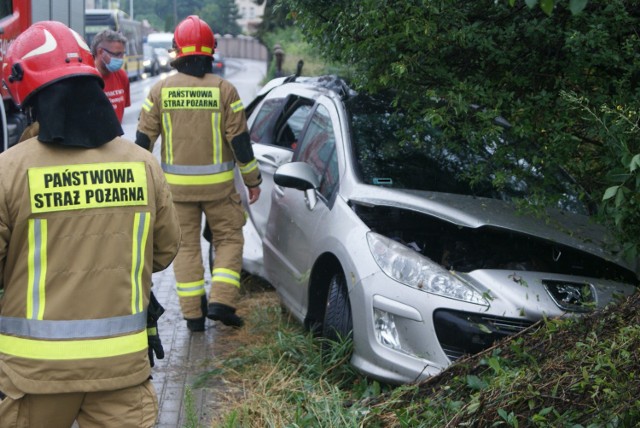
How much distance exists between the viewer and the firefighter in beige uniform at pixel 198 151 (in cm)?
622

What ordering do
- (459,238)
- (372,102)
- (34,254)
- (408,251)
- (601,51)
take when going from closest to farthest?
1. (34,254)
2. (601,51)
3. (408,251)
4. (459,238)
5. (372,102)

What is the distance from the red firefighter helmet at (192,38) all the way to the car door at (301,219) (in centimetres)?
86

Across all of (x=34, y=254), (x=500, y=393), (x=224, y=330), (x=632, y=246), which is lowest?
(x=224, y=330)

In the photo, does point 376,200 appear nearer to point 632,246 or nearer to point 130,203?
point 632,246

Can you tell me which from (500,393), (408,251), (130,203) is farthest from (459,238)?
(130,203)

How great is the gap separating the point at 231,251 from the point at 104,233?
3.49 meters

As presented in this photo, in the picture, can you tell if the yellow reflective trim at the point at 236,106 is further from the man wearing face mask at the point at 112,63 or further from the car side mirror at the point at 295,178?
the man wearing face mask at the point at 112,63

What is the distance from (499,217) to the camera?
489cm

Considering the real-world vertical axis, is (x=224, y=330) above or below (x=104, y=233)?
below

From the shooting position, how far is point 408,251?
4.65 metres

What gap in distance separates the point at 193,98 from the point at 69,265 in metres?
3.44

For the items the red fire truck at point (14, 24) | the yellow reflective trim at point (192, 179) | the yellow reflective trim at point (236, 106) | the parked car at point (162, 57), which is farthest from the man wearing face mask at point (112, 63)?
the parked car at point (162, 57)

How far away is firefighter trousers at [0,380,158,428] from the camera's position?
114 inches

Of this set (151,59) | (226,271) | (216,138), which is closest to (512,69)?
(216,138)
